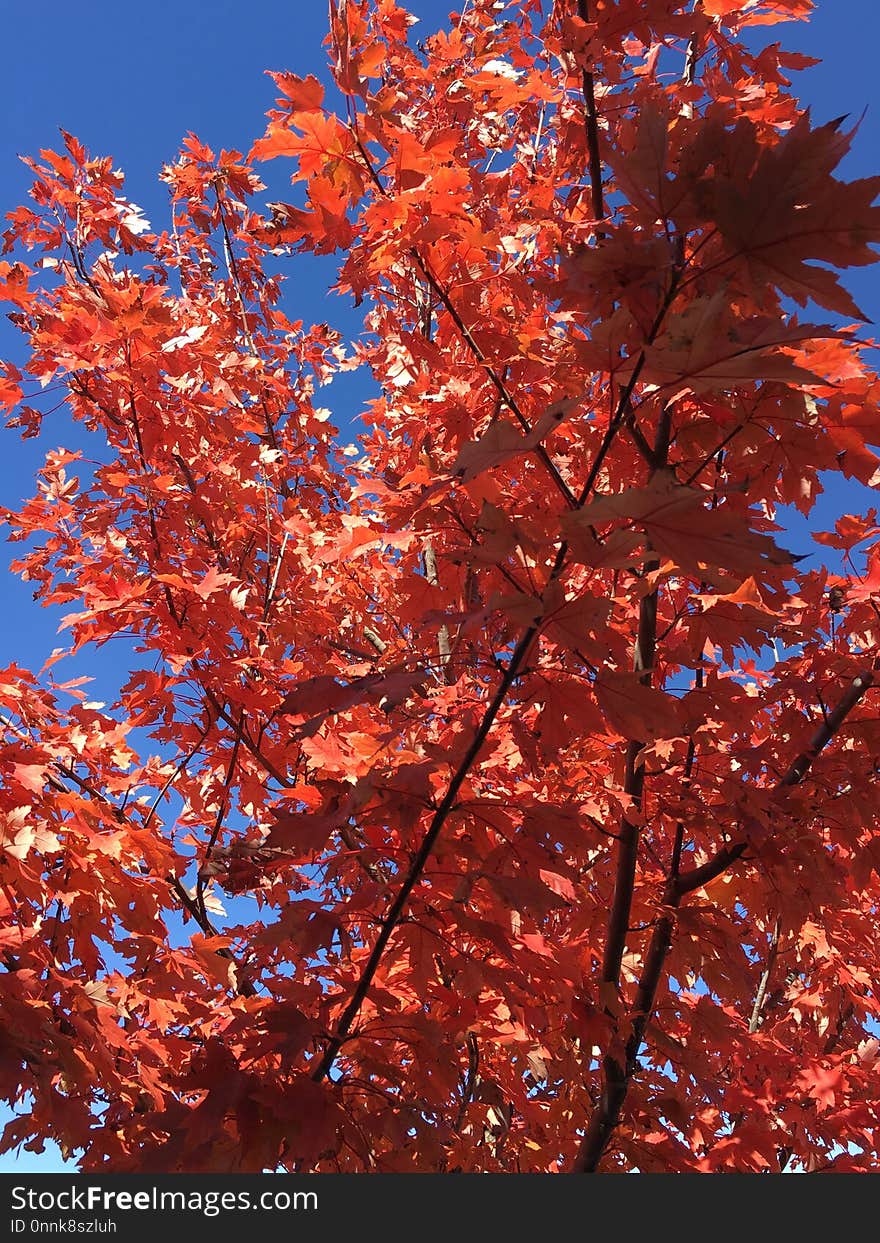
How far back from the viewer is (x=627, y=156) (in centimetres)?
128

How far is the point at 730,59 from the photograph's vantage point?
8.55 feet

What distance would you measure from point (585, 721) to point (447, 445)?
1560mm

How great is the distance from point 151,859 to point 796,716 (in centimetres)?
211

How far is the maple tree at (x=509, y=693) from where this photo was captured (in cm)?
130

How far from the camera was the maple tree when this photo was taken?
1297 mm

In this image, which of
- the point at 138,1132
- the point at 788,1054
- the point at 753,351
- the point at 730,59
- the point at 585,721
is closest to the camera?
the point at 753,351

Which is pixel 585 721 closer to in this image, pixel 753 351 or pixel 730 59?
pixel 753 351

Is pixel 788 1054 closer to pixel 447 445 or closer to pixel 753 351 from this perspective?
pixel 447 445

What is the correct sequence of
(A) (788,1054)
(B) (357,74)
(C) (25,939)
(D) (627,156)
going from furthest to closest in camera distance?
(A) (788,1054)
(C) (25,939)
(B) (357,74)
(D) (627,156)

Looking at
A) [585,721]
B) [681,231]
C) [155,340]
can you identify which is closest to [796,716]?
[585,721]

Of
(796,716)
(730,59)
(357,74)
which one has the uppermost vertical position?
(730,59)

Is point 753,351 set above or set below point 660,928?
above

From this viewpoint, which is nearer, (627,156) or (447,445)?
(627,156)

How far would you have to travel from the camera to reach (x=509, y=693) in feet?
7.52
